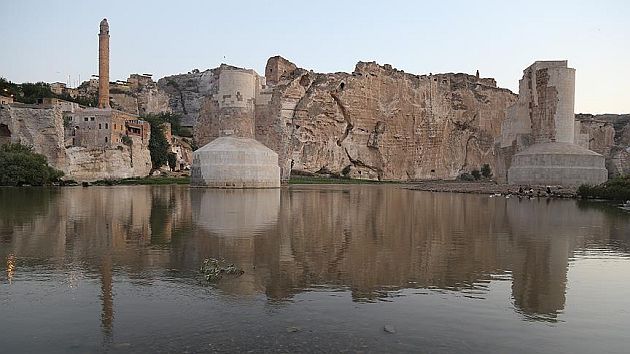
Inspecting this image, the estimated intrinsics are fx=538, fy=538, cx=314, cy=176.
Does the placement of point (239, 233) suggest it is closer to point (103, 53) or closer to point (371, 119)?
point (103, 53)

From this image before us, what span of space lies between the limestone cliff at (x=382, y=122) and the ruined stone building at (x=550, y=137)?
17.9 metres

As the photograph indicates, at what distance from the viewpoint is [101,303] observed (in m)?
4.61

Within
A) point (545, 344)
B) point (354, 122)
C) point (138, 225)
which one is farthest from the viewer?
point (354, 122)

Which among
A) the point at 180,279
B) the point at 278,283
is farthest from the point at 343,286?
the point at 180,279

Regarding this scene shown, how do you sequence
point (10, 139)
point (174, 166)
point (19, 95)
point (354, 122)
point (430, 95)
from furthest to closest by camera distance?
→ 1. point (430, 95)
2. point (354, 122)
3. point (174, 166)
4. point (19, 95)
5. point (10, 139)

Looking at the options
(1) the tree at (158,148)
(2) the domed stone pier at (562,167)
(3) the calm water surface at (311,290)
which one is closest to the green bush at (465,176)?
(2) the domed stone pier at (562,167)

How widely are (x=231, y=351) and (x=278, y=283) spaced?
191 cm

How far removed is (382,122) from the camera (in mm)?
54312

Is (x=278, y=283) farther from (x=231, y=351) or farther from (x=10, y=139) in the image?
(x=10, y=139)

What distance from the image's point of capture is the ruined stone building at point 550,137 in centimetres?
2828

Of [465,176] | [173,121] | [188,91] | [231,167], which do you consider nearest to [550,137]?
[231,167]

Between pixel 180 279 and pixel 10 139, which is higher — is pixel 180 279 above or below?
below

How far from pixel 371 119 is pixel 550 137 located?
2520 centimetres

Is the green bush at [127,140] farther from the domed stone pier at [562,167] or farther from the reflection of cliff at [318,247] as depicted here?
the reflection of cliff at [318,247]
